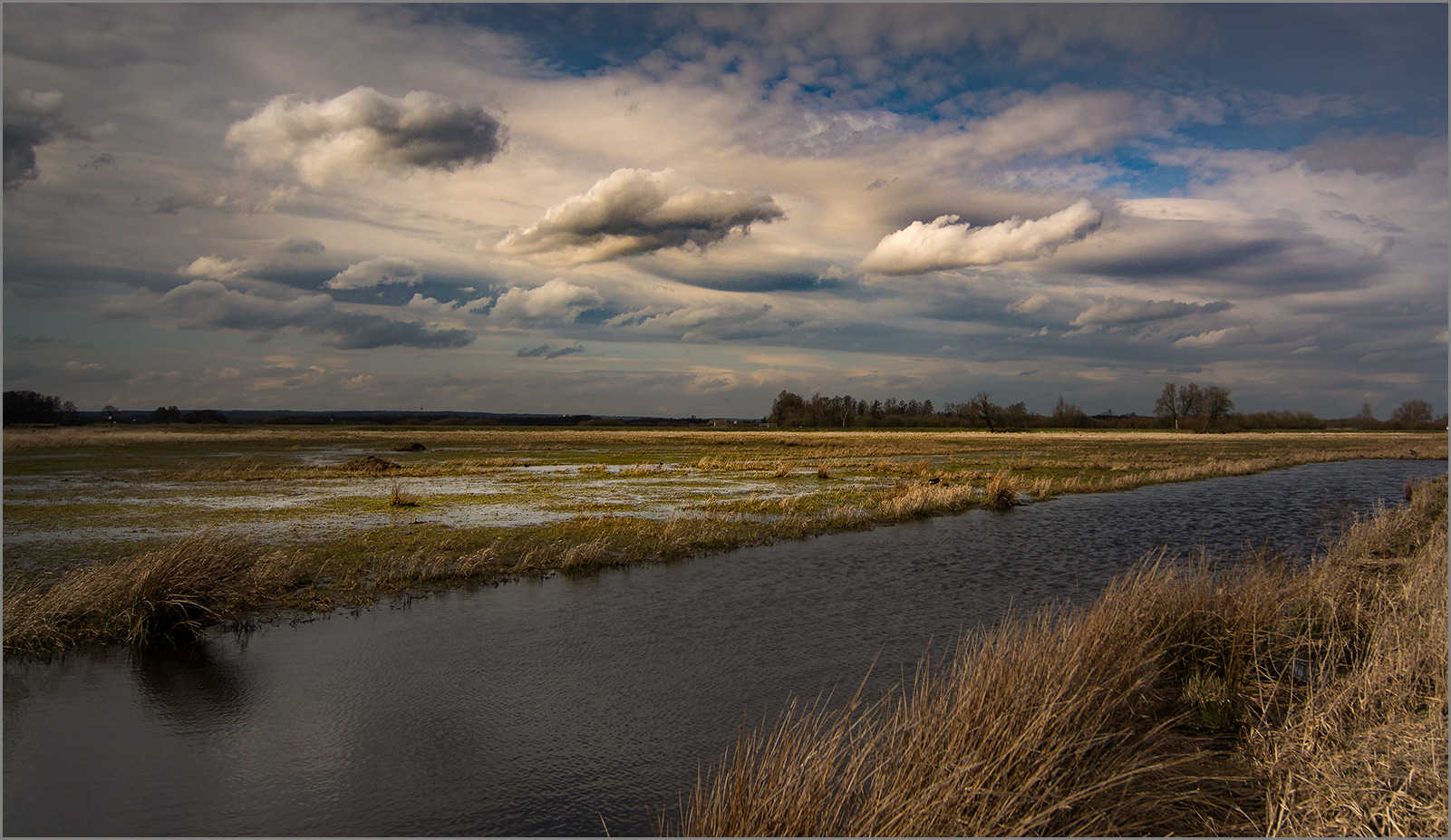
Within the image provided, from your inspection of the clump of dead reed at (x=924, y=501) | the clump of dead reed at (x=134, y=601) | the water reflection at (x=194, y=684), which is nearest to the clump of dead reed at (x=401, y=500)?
the clump of dead reed at (x=134, y=601)

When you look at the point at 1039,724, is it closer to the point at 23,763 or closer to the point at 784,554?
the point at 23,763

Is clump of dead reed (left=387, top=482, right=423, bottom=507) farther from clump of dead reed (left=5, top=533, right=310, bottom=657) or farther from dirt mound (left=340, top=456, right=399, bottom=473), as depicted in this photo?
dirt mound (left=340, top=456, right=399, bottom=473)

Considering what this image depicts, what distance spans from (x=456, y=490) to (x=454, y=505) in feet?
23.1

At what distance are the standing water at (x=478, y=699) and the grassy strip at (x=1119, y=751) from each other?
1.62 meters

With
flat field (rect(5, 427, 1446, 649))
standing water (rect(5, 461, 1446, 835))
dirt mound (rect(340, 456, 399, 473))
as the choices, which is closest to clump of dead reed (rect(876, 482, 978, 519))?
flat field (rect(5, 427, 1446, 649))

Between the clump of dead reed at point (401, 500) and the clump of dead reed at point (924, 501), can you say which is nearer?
the clump of dead reed at point (924, 501)

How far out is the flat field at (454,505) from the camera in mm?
19016

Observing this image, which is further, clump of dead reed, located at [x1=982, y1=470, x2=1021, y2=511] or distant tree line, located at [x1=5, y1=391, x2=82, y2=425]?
distant tree line, located at [x1=5, y1=391, x2=82, y2=425]

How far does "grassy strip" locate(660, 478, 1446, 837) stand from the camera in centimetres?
604

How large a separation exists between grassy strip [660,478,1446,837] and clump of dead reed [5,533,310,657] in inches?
463

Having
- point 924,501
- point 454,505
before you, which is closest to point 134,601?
point 454,505

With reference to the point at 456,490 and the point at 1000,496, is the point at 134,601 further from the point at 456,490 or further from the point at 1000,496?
the point at 1000,496

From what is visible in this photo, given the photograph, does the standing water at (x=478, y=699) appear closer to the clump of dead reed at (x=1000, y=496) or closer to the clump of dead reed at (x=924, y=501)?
the clump of dead reed at (x=924, y=501)

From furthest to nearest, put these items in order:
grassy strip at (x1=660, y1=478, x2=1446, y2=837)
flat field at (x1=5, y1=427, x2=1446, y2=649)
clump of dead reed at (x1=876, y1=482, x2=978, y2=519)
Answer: clump of dead reed at (x1=876, y1=482, x2=978, y2=519) → flat field at (x1=5, y1=427, x2=1446, y2=649) → grassy strip at (x1=660, y1=478, x2=1446, y2=837)
